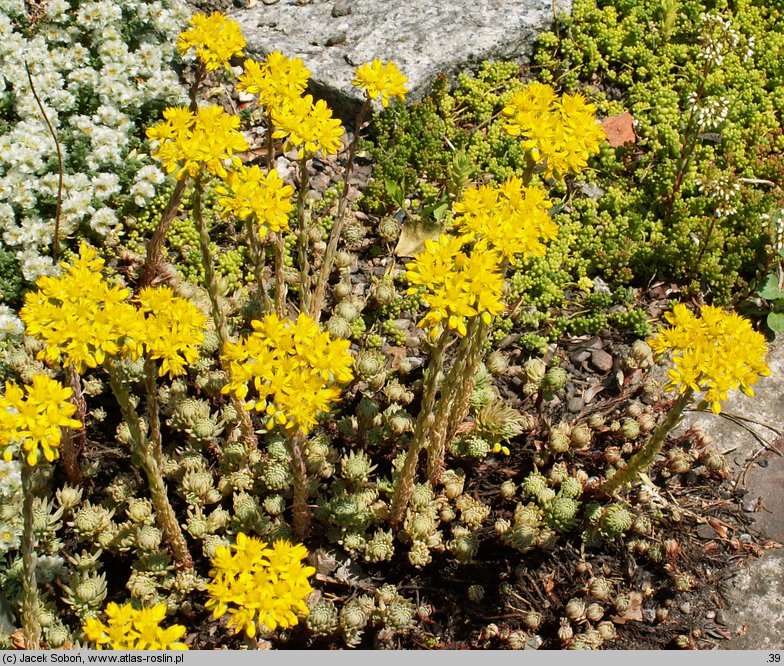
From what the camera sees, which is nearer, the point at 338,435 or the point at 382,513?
the point at 382,513

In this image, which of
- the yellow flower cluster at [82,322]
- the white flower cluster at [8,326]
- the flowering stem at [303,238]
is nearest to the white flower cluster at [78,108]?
the white flower cluster at [8,326]

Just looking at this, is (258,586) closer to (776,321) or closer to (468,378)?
(468,378)

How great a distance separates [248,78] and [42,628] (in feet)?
7.92

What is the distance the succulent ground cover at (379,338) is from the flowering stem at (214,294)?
0.01 meters

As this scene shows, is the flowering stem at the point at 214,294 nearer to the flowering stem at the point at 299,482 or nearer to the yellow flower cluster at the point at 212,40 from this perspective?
the flowering stem at the point at 299,482

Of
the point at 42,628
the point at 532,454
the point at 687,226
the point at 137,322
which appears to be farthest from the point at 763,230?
the point at 42,628

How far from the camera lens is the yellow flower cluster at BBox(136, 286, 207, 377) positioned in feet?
8.89

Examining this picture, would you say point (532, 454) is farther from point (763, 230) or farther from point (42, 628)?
point (42, 628)

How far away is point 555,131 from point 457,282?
79 cm

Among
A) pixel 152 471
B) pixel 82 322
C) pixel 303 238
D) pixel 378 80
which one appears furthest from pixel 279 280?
pixel 82 322

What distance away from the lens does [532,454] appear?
13.1ft

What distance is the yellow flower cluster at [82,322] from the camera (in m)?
2.60

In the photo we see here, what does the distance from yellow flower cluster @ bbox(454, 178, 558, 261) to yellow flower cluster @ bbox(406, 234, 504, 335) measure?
0.11 metres

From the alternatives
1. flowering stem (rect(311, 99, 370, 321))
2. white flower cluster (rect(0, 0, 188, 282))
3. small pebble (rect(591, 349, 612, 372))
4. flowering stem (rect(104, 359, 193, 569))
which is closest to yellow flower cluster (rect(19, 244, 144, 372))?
flowering stem (rect(104, 359, 193, 569))
